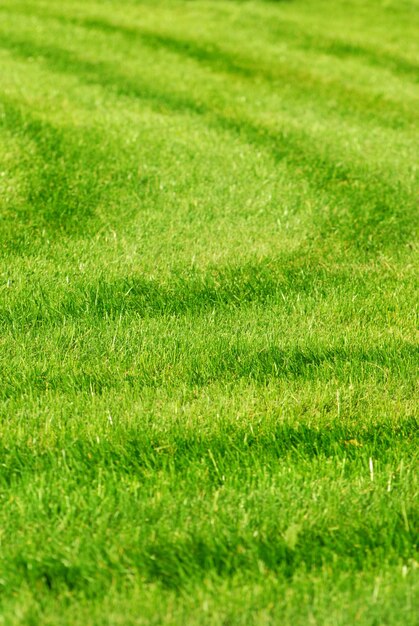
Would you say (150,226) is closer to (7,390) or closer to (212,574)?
(7,390)

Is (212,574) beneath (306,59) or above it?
beneath

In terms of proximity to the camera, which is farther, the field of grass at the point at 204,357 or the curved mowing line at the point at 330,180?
the curved mowing line at the point at 330,180

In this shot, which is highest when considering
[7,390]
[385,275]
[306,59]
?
[306,59]

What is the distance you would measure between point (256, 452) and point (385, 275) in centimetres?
243

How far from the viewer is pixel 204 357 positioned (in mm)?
4676

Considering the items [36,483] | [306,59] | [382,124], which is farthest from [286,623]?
[306,59]

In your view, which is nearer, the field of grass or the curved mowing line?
the field of grass

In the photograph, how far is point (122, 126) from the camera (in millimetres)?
8664

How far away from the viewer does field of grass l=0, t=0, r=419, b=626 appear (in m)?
3.16

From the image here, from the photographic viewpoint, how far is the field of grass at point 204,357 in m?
3.16

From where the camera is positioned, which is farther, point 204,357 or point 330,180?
point 330,180

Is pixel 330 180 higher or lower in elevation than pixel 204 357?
higher

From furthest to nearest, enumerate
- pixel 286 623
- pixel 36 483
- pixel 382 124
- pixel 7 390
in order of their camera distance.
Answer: pixel 382 124
pixel 7 390
pixel 36 483
pixel 286 623

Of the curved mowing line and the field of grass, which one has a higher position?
the curved mowing line
